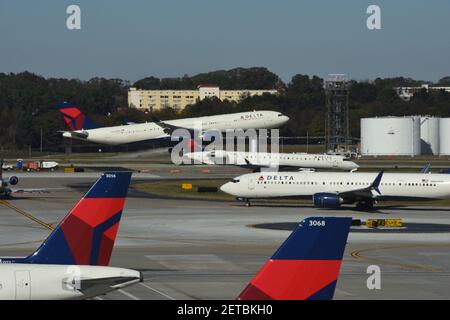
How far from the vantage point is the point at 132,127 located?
5600 inches

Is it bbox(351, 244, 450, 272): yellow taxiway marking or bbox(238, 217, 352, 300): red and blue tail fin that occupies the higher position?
bbox(238, 217, 352, 300): red and blue tail fin

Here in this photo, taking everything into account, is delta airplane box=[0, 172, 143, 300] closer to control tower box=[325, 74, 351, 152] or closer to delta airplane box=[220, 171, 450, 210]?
delta airplane box=[220, 171, 450, 210]

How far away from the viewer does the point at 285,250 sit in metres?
18.8

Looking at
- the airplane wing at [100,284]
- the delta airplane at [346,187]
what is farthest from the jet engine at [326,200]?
the airplane wing at [100,284]

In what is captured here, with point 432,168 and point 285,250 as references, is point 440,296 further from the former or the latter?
point 432,168

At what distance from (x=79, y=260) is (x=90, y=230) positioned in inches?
34.8

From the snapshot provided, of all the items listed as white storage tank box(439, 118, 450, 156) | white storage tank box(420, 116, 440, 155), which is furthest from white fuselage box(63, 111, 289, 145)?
white storage tank box(439, 118, 450, 156)

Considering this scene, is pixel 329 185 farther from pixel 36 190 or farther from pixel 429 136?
pixel 429 136

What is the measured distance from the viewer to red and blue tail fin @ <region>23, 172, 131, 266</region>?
2427 cm

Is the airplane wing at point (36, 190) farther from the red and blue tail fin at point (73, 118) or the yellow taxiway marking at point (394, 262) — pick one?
the yellow taxiway marking at point (394, 262)

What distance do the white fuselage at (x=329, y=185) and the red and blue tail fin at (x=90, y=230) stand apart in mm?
47916

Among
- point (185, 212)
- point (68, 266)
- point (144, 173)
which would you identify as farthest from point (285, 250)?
point (144, 173)

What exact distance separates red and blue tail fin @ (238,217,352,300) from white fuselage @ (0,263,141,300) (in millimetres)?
4219
